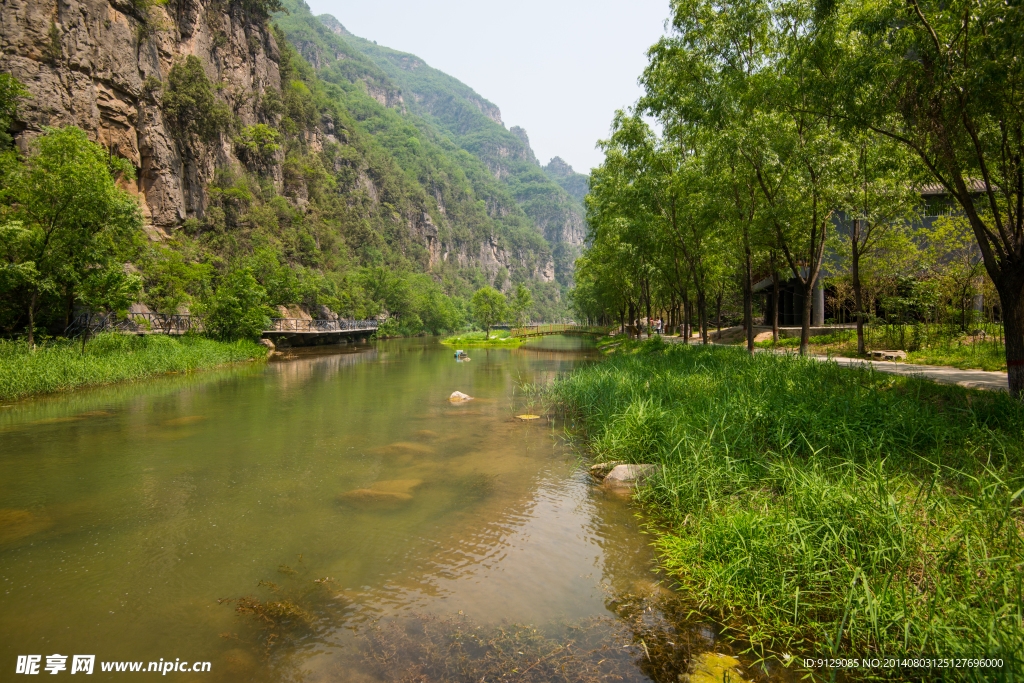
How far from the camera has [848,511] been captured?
5.43 meters

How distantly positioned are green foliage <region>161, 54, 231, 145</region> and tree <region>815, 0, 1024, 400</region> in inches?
2370

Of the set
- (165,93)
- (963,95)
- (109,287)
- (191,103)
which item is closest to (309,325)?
(191,103)

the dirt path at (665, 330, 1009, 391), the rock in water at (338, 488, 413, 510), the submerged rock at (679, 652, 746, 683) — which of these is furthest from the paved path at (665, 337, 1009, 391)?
the rock in water at (338, 488, 413, 510)

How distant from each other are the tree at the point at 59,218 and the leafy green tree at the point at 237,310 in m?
12.9

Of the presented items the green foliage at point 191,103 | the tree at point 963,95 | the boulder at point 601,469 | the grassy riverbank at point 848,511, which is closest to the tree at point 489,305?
the green foliage at point 191,103

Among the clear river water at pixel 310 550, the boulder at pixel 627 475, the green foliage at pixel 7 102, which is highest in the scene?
the green foliage at pixel 7 102

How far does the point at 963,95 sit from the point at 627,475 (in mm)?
8673

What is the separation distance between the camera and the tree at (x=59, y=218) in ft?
70.4

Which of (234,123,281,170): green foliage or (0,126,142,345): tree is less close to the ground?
(234,123,281,170): green foliage

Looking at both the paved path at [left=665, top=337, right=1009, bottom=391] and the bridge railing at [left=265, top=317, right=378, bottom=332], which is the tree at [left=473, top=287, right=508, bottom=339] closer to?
the bridge railing at [left=265, top=317, right=378, bottom=332]

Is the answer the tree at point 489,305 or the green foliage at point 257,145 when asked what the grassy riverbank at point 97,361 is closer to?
the green foliage at point 257,145

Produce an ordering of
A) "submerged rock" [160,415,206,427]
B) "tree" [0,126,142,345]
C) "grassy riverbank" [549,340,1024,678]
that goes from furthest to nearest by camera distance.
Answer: "tree" [0,126,142,345], "submerged rock" [160,415,206,427], "grassy riverbank" [549,340,1024,678]

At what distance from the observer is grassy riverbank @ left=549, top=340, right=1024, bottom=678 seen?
4164 millimetres

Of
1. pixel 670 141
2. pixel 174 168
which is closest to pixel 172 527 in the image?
pixel 670 141
